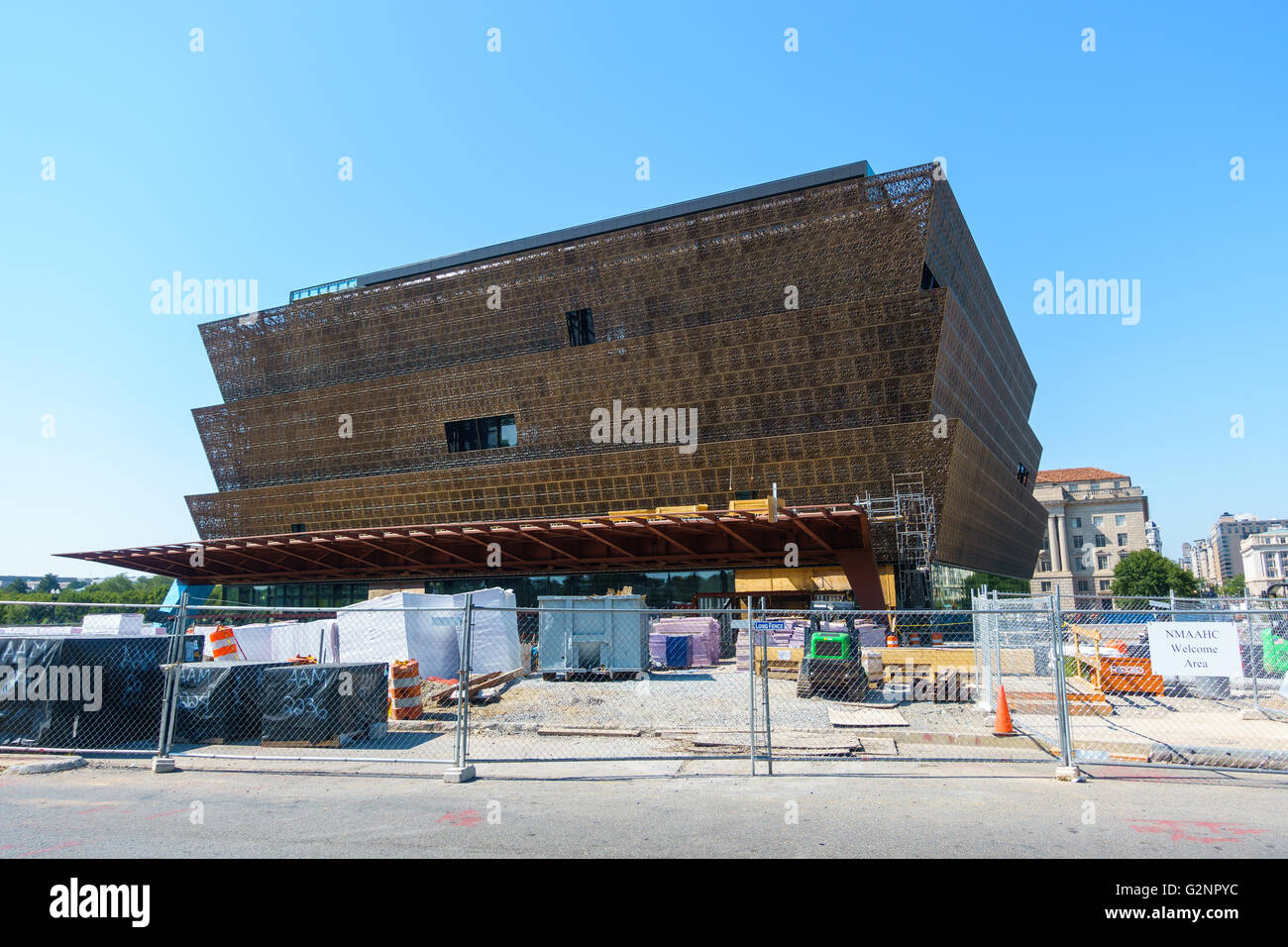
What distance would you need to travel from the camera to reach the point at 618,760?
35.9 feet

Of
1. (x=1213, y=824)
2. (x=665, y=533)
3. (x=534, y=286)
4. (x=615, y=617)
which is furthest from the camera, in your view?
(x=534, y=286)

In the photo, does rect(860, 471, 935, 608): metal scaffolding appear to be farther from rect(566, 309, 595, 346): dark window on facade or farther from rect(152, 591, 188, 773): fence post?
Answer: rect(152, 591, 188, 773): fence post

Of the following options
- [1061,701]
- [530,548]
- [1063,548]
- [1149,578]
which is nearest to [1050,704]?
[1061,701]

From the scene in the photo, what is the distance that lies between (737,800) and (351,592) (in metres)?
45.8

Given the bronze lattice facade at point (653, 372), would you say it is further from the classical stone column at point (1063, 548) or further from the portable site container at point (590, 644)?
the classical stone column at point (1063, 548)

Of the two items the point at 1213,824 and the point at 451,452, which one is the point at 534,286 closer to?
the point at 451,452

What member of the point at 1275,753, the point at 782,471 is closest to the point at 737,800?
the point at 1275,753

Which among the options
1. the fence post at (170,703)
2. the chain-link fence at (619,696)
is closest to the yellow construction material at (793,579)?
the chain-link fence at (619,696)

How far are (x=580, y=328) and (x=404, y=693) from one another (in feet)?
114

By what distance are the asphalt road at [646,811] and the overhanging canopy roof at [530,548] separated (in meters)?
23.5

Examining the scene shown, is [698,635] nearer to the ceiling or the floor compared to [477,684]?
nearer to the ceiling

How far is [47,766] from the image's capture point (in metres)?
10.4

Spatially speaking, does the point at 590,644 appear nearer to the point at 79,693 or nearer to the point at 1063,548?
the point at 79,693

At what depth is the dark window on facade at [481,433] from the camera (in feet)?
157
